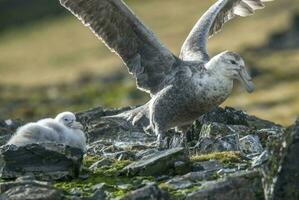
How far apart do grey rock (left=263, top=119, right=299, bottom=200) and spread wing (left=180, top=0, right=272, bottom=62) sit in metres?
5.68

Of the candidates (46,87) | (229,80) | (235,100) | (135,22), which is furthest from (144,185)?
(46,87)

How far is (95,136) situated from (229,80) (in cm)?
344

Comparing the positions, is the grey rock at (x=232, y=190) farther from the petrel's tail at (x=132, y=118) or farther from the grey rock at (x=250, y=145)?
the petrel's tail at (x=132, y=118)

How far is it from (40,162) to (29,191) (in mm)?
1341

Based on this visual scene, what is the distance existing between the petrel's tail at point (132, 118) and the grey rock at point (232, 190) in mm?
5714

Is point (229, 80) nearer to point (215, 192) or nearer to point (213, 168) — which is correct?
point (213, 168)

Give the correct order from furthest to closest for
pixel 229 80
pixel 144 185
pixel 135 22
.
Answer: pixel 135 22 → pixel 229 80 → pixel 144 185

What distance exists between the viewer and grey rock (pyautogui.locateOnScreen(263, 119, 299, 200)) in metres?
11.5

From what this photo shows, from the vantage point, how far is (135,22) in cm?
1744

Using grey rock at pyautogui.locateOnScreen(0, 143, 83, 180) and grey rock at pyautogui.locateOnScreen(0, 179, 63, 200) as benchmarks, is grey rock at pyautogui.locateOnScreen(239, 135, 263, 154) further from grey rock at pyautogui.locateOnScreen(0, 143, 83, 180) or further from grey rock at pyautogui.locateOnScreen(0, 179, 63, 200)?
grey rock at pyautogui.locateOnScreen(0, 179, 63, 200)

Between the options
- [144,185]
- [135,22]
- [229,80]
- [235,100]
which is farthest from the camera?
[235,100]

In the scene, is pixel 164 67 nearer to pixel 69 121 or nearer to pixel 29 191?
pixel 69 121

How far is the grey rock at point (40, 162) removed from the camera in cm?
1341

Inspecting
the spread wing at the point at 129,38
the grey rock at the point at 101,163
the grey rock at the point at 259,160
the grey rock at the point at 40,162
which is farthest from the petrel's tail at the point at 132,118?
the grey rock at the point at 259,160
